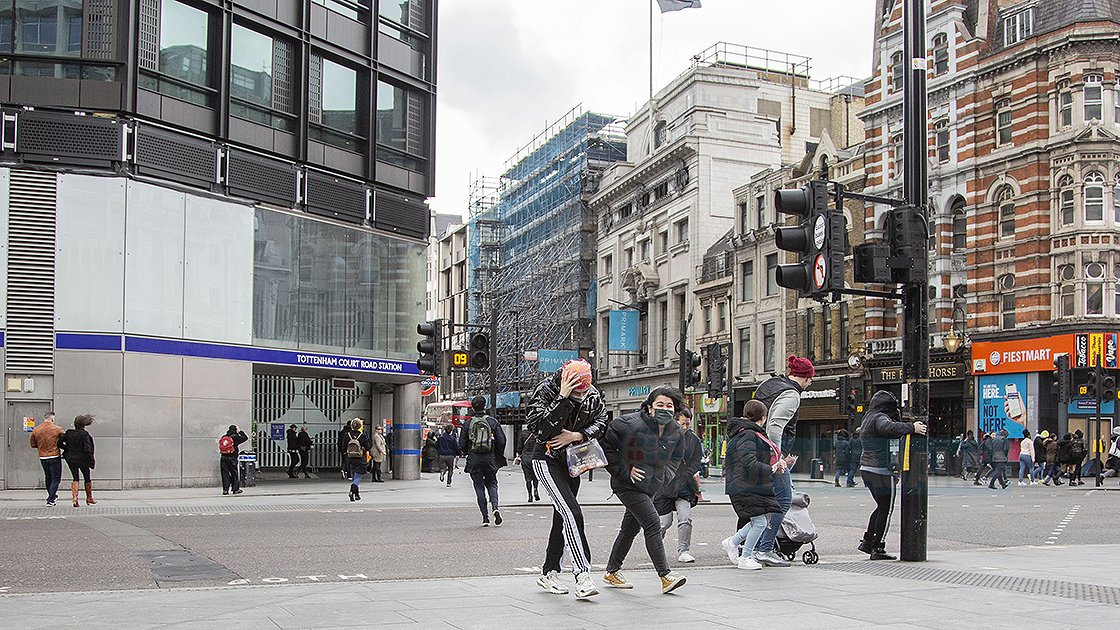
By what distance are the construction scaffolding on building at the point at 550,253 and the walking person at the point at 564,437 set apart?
6016 centimetres

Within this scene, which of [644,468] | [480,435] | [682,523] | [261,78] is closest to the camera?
[644,468]

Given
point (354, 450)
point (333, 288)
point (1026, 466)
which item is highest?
point (333, 288)

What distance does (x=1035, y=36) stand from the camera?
42656 mm

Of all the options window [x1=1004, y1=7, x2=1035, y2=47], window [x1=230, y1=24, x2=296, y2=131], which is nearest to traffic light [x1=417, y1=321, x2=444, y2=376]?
window [x1=230, y1=24, x2=296, y2=131]

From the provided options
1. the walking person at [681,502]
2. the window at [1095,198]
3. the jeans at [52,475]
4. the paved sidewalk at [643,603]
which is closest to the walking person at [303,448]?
the jeans at [52,475]

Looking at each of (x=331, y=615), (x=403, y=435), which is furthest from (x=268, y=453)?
(x=331, y=615)

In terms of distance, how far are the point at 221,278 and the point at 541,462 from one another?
20.3 meters

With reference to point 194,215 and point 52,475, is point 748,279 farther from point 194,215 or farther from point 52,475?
point 52,475

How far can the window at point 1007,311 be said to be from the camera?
42.5 metres

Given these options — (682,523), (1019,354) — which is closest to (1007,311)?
(1019,354)

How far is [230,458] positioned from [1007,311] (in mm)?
28309

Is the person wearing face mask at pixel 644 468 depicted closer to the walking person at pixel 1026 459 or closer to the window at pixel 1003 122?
the walking person at pixel 1026 459

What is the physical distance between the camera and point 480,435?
17.1 meters

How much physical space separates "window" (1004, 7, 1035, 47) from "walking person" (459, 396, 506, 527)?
33172mm
